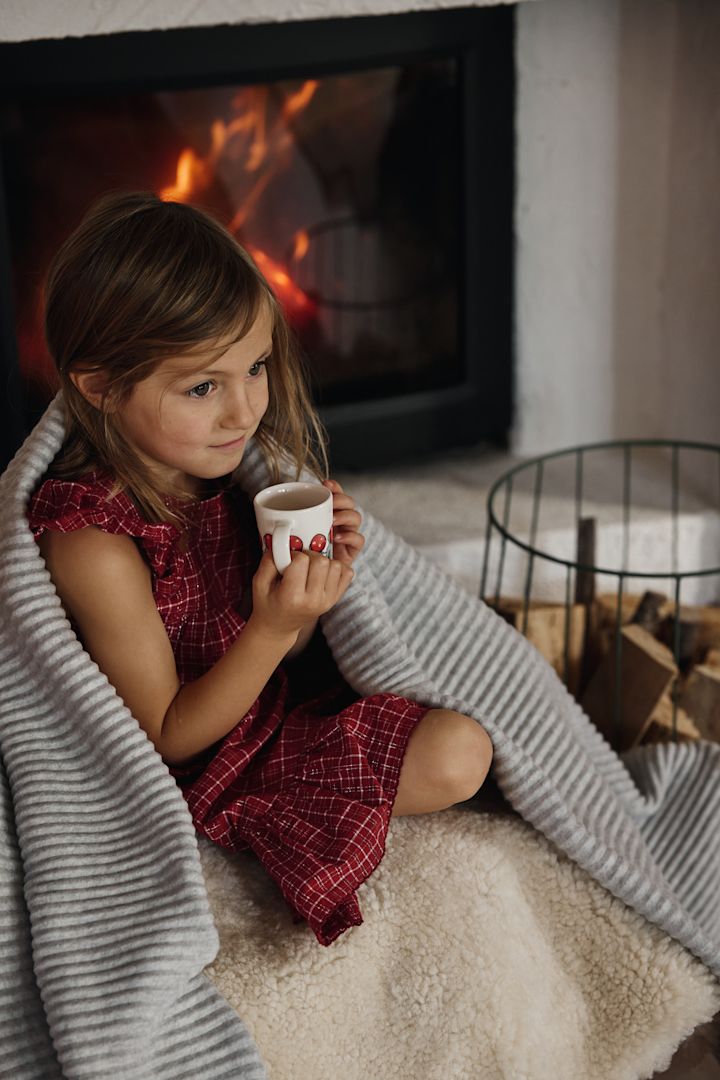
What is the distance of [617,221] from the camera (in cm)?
173

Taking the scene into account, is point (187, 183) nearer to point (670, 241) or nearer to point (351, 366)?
point (351, 366)

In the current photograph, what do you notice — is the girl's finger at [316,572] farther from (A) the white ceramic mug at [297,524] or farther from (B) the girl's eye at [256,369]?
(B) the girl's eye at [256,369]

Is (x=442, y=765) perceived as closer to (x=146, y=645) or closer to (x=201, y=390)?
(x=146, y=645)

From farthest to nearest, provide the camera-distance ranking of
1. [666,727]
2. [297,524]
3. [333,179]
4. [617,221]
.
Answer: [617,221] → [333,179] → [666,727] → [297,524]

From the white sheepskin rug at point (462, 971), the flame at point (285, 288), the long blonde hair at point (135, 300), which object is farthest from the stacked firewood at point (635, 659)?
the long blonde hair at point (135, 300)

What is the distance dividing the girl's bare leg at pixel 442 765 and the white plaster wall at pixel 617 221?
84 centimetres

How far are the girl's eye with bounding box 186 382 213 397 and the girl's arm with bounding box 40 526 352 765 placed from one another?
0.13m

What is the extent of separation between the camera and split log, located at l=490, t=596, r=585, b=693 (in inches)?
57.3

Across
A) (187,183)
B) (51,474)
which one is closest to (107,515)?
(51,474)

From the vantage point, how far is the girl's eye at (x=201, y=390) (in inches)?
38.2

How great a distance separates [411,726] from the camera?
1035mm

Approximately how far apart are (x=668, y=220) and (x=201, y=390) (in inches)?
38.1

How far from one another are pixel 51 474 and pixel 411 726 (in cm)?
38

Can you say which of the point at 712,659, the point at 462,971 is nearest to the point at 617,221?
the point at 712,659
